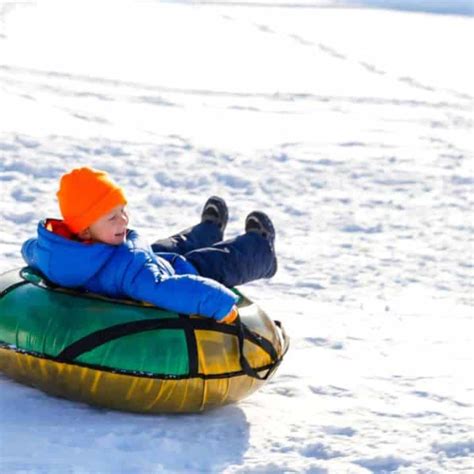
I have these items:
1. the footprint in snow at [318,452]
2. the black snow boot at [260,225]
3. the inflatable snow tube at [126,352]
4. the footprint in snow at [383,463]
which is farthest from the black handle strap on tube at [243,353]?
the black snow boot at [260,225]

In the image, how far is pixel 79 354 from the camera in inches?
176

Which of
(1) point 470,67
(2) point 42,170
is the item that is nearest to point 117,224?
(2) point 42,170

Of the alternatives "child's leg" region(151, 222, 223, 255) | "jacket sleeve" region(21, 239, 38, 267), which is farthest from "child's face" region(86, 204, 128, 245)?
"child's leg" region(151, 222, 223, 255)

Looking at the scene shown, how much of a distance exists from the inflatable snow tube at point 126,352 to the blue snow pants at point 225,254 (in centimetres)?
60

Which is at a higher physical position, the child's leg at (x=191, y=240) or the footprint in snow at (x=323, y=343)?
the child's leg at (x=191, y=240)

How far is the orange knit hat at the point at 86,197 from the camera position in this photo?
4625mm

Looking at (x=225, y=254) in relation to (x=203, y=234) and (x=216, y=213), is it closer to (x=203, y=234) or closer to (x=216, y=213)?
(x=203, y=234)

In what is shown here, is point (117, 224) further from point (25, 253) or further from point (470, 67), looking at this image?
point (470, 67)

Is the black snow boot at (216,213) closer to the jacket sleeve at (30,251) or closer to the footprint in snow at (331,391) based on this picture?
the footprint in snow at (331,391)

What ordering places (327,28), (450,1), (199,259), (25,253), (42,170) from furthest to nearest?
1. (450,1)
2. (327,28)
3. (42,170)
4. (199,259)
5. (25,253)

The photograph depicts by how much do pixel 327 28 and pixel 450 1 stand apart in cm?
570

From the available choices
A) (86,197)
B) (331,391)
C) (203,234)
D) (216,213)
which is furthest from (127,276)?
(216,213)

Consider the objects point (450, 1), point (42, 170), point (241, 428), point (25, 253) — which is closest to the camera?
point (241, 428)

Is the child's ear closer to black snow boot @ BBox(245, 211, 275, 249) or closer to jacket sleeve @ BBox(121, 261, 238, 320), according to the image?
jacket sleeve @ BBox(121, 261, 238, 320)
